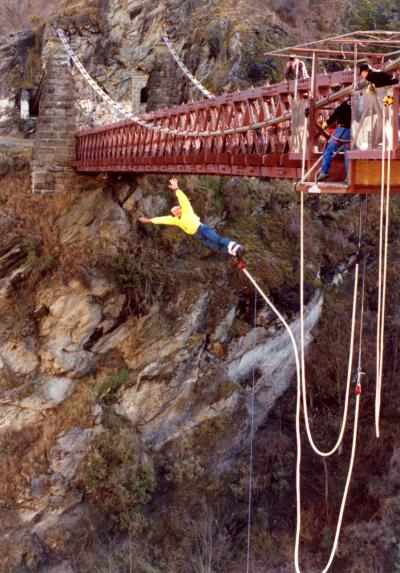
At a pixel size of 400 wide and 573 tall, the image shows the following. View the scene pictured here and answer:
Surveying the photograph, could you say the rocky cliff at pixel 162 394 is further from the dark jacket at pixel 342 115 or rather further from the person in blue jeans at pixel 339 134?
the dark jacket at pixel 342 115

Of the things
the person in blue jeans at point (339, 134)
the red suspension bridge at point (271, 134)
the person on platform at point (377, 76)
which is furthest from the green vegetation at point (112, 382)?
the person on platform at point (377, 76)

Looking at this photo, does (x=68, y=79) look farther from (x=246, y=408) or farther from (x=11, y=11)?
(x=11, y=11)

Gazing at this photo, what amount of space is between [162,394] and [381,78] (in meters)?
11.6

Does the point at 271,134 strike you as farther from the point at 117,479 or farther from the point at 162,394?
the point at 117,479

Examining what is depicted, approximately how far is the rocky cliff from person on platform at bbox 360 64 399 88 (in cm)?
1034

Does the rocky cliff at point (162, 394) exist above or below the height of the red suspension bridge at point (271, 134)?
below

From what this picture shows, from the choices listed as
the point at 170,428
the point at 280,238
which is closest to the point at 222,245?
the point at 170,428

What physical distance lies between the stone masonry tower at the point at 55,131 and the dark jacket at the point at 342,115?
11226mm

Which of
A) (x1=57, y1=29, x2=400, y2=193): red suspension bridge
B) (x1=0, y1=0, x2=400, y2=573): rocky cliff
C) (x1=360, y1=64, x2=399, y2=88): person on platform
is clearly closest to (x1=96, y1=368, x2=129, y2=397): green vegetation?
(x1=0, y1=0, x2=400, y2=573): rocky cliff

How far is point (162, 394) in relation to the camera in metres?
16.6

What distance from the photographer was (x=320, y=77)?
7.63 metres

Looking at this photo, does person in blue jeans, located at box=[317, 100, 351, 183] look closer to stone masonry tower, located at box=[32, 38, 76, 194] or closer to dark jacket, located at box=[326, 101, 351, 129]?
dark jacket, located at box=[326, 101, 351, 129]

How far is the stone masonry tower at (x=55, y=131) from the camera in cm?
1725

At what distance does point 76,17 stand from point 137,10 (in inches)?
103
